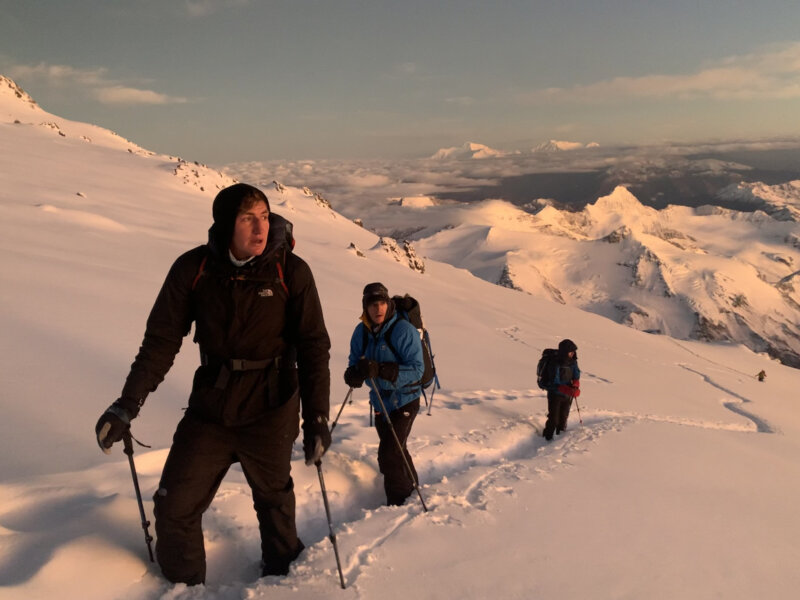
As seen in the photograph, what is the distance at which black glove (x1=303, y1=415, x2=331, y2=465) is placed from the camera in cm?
347

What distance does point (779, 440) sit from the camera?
967cm

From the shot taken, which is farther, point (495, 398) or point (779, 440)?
point (495, 398)

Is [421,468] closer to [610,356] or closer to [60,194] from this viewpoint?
[610,356]

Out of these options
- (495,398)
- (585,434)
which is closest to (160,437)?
(585,434)

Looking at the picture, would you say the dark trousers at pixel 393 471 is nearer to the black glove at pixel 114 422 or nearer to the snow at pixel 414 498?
the snow at pixel 414 498

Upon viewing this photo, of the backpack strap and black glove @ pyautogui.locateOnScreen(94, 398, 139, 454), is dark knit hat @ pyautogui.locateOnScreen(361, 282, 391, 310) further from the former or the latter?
black glove @ pyautogui.locateOnScreen(94, 398, 139, 454)

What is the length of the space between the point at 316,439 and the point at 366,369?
157cm

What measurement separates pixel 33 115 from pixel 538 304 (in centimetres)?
8794


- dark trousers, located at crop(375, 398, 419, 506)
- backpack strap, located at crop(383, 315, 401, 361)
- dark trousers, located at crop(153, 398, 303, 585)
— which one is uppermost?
backpack strap, located at crop(383, 315, 401, 361)

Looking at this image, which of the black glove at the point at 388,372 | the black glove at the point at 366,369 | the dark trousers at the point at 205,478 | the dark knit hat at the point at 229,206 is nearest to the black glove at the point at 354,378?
the black glove at the point at 366,369

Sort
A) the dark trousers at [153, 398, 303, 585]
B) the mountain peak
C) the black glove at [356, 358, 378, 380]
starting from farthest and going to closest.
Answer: the mountain peak
the black glove at [356, 358, 378, 380]
the dark trousers at [153, 398, 303, 585]

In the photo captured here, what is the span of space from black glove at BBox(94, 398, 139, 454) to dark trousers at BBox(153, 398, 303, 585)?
0.34m

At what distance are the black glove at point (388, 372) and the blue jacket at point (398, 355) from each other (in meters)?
0.13

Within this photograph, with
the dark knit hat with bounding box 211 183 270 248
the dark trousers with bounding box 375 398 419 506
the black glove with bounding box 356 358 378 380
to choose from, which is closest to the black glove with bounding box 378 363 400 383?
the black glove with bounding box 356 358 378 380
